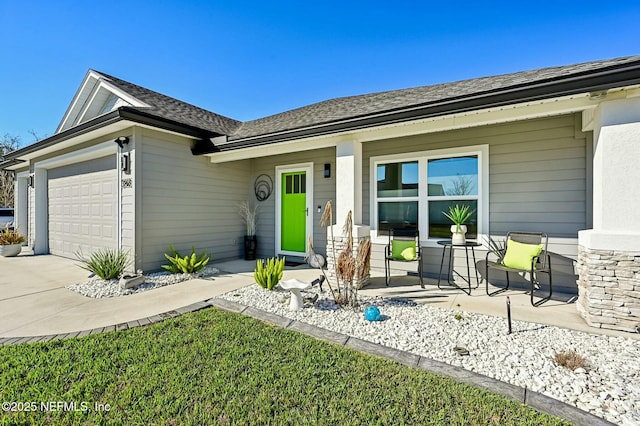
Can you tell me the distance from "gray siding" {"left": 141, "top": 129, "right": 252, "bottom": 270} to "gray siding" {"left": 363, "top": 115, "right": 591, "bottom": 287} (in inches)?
209

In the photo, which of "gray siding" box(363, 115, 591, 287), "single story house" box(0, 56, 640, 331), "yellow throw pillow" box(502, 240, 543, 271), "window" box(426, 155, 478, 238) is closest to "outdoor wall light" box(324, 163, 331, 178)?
→ "single story house" box(0, 56, 640, 331)

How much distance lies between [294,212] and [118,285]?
392 cm

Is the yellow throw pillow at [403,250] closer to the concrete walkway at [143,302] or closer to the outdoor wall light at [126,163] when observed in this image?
the concrete walkway at [143,302]

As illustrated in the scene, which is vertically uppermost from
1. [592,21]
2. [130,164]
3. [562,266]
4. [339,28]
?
[339,28]

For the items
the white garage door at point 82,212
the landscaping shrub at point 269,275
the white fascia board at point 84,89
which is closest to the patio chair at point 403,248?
the landscaping shrub at point 269,275

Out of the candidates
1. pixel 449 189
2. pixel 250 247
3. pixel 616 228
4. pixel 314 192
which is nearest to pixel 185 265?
pixel 250 247

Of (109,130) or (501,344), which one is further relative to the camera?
(109,130)

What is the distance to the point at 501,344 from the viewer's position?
2.68 meters

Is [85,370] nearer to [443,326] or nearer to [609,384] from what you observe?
[443,326]

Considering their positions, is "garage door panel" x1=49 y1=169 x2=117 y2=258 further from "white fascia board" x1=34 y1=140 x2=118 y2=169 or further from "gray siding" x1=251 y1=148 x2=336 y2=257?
"gray siding" x1=251 y1=148 x2=336 y2=257

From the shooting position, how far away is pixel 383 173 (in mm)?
5770

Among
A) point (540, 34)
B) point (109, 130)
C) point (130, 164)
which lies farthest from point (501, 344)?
point (109, 130)

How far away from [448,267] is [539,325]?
6.64 ft

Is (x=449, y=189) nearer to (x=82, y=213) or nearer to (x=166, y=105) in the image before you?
(x=166, y=105)
